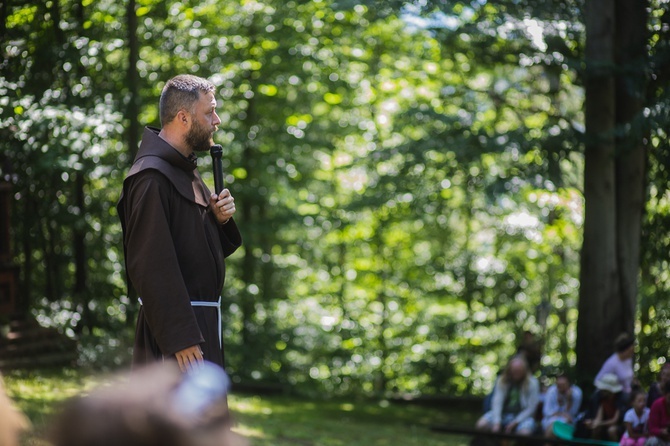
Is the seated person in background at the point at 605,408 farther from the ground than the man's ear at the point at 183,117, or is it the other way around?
the man's ear at the point at 183,117

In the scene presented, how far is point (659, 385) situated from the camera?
5.55m

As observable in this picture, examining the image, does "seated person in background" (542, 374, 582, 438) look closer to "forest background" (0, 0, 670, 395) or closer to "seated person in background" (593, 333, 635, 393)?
"seated person in background" (593, 333, 635, 393)

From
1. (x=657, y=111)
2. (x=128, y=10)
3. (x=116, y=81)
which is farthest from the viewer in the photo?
(x=116, y=81)

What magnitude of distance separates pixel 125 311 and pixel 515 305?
4.78 metres

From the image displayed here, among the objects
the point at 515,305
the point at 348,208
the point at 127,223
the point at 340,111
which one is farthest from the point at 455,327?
the point at 127,223

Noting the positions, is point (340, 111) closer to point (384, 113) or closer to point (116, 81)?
point (384, 113)

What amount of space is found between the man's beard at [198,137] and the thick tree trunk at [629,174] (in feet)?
18.0

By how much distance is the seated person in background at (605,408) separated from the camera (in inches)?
249

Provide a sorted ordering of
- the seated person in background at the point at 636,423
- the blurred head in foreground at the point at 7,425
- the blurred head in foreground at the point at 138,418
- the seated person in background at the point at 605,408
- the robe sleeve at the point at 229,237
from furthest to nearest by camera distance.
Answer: the seated person in background at the point at 605,408 → the seated person in background at the point at 636,423 → the robe sleeve at the point at 229,237 → the blurred head in foreground at the point at 7,425 → the blurred head in foreground at the point at 138,418

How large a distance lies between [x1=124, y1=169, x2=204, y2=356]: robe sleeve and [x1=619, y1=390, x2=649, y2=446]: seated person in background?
3.71 metres

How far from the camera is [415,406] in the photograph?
35.4 ft

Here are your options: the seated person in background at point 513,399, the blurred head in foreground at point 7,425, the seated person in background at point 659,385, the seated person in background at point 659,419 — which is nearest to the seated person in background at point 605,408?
the seated person in background at point 513,399

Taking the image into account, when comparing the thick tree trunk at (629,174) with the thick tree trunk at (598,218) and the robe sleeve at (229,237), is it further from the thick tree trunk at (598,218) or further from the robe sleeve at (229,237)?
the robe sleeve at (229,237)

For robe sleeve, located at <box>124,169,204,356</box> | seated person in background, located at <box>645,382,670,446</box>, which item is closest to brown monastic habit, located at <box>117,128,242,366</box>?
robe sleeve, located at <box>124,169,204,356</box>
